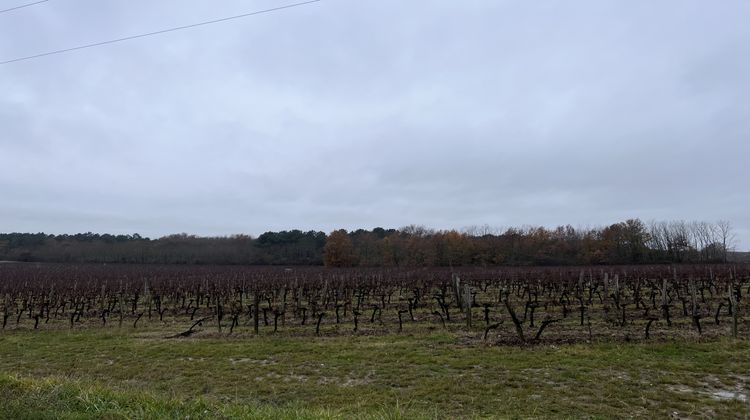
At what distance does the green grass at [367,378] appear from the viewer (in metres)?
5.27

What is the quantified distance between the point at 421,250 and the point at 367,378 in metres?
71.4

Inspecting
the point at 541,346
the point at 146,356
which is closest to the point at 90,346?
the point at 146,356

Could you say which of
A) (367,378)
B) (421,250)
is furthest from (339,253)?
(367,378)

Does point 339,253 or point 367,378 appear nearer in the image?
point 367,378

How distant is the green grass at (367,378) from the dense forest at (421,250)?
63.7m

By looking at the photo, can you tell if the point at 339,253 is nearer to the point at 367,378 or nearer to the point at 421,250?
the point at 421,250

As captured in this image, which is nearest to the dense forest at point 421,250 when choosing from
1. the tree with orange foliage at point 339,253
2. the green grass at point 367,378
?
the tree with orange foliage at point 339,253

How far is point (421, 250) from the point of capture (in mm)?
79562

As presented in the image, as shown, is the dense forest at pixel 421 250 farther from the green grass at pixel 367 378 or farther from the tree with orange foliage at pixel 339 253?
the green grass at pixel 367 378

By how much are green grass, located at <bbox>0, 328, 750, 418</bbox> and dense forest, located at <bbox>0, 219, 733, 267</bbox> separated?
63.7 meters

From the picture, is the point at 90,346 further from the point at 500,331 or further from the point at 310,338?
the point at 500,331

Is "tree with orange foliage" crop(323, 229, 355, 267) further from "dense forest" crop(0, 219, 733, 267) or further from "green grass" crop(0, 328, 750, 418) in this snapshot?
"green grass" crop(0, 328, 750, 418)

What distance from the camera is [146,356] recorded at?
11.1m

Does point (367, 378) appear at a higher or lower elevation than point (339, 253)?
lower
